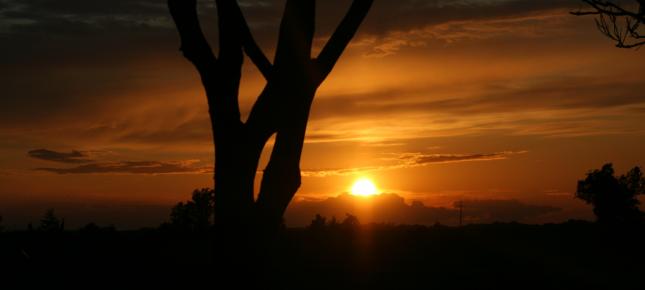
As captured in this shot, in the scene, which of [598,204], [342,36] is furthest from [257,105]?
[598,204]

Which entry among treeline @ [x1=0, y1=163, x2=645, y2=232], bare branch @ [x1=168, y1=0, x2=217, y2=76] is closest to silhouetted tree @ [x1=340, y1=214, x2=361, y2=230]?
treeline @ [x1=0, y1=163, x2=645, y2=232]

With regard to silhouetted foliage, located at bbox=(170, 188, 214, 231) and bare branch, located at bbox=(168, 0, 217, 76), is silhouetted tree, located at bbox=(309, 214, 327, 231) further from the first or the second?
bare branch, located at bbox=(168, 0, 217, 76)

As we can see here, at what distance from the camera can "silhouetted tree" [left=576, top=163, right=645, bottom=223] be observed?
33.1 metres

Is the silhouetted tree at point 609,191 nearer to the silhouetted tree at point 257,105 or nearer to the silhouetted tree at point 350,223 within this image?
the silhouetted tree at point 350,223

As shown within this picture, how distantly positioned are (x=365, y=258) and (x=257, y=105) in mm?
9286

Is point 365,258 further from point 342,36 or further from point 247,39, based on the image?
point 247,39

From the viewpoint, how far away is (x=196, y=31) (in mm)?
8641

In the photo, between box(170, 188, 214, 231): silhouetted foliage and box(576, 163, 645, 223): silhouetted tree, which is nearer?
box(170, 188, 214, 231): silhouetted foliage

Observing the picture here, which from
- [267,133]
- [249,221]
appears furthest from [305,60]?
[249,221]

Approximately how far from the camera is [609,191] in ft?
113

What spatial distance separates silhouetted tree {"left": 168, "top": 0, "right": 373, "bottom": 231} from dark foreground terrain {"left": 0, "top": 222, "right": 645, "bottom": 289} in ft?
16.4

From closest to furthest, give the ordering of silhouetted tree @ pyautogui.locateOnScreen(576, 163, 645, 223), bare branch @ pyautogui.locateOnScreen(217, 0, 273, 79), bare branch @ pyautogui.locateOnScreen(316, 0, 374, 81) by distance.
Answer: bare branch @ pyautogui.locateOnScreen(217, 0, 273, 79)
bare branch @ pyautogui.locateOnScreen(316, 0, 374, 81)
silhouetted tree @ pyautogui.locateOnScreen(576, 163, 645, 223)

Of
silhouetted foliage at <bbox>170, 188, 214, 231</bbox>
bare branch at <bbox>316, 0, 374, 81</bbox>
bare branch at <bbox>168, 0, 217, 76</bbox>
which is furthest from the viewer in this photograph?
silhouetted foliage at <bbox>170, 188, 214, 231</bbox>

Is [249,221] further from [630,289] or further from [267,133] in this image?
[630,289]
